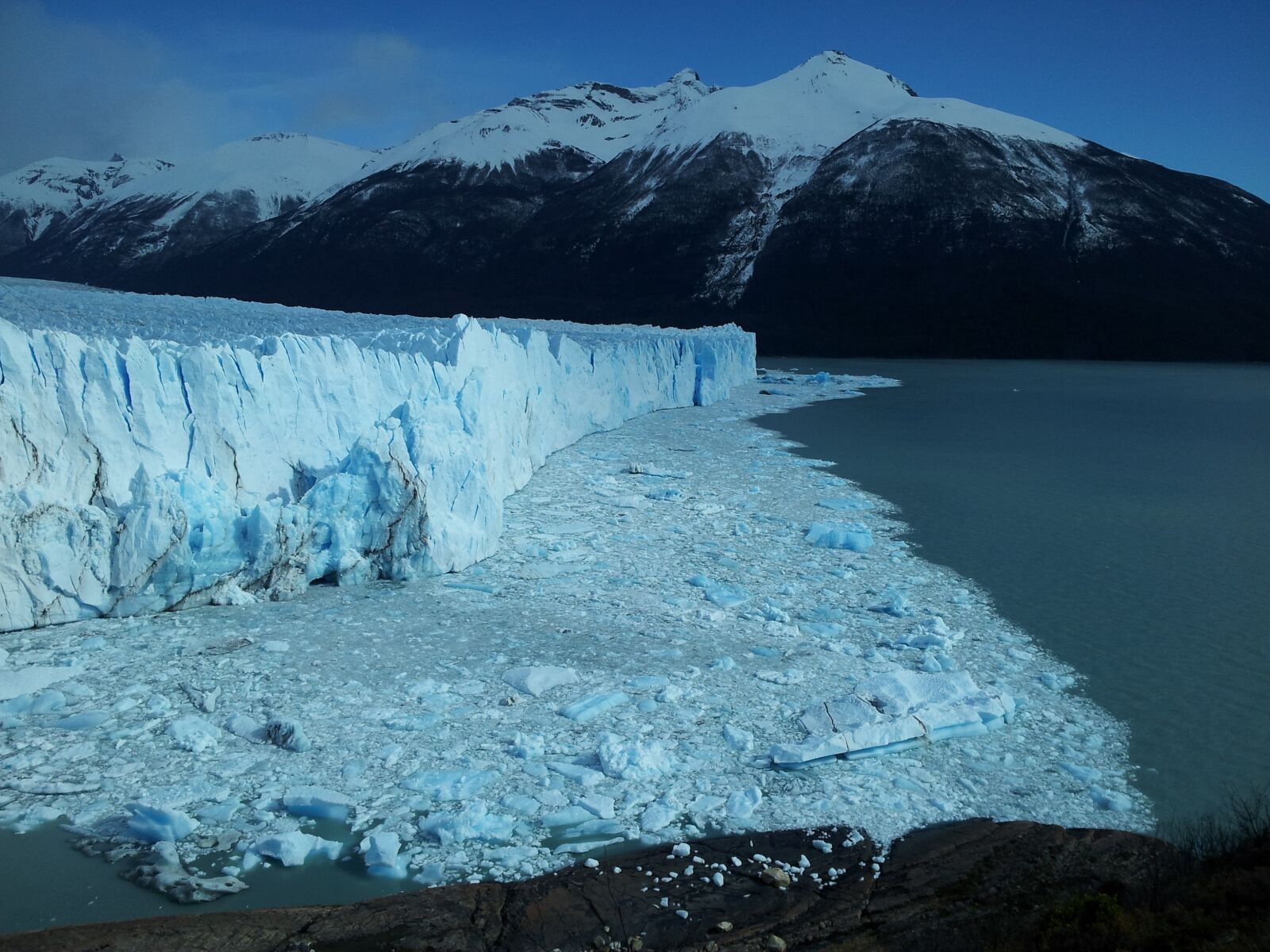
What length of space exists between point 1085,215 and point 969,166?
626 cm

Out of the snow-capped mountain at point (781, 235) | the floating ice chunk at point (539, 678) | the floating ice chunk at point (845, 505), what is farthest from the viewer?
the snow-capped mountain at point (781, 235)

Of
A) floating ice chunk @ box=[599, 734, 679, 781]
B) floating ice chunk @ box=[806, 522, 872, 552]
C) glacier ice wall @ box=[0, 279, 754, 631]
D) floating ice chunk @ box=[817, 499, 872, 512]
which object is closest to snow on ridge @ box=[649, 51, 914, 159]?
floating ice chunk @ box=[817, 499, 872, 512]

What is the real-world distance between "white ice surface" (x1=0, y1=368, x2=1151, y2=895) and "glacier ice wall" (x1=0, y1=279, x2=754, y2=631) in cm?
22

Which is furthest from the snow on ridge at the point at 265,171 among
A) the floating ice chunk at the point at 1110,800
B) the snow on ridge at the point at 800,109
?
the floating ice chunk at the point at 1110,800

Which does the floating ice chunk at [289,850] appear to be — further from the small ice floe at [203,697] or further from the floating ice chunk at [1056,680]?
the floating ice chunk at [1056,680]

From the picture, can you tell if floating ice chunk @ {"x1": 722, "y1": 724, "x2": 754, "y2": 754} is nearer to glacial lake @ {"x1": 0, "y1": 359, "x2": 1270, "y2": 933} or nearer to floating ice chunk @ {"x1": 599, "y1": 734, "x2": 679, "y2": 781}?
floating ice chunk @ {"x1": 599, "y1": 734, "x2": 679, "y2": 781}

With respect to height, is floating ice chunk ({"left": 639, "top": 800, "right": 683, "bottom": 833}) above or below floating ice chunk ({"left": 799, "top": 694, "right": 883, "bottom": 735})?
below

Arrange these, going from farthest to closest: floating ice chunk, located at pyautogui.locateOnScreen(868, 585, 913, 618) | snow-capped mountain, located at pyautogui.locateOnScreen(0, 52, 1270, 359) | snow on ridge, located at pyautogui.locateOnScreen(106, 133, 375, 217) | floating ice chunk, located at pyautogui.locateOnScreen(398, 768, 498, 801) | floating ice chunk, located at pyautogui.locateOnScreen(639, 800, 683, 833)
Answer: snow on ridge, located at pyautogui.locateOnScreen(106, 133, 375, 217)
snow-capped mountain, located at pyautogui.locateOnScreen(0, 52, 1270, 359)
floating ice chunk, located at pyautogui.locateOnScreen(868, 585, 913, 618)
floating ice chunk, located at pyautogui.locateOnScreen(398, 768, 498, 801)
floating ice chunk, located at pyautogui.locateOnScreen(639, 800, 683, 833)

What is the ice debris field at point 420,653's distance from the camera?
3105 millimetres

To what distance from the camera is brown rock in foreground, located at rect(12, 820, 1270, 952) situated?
228cm

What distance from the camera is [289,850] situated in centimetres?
284

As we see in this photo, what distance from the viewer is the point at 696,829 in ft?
9.99

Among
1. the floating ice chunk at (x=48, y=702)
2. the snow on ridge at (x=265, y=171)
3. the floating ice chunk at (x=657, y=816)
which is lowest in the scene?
the floating ice chunk at (x=657, y=816)

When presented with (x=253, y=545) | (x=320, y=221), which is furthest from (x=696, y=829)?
(x=320, y=221)
